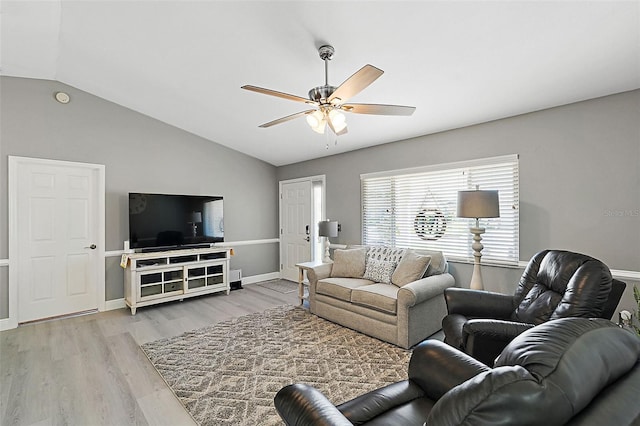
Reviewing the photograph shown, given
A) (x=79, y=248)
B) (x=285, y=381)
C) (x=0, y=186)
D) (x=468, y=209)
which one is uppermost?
(x=0, y=186)

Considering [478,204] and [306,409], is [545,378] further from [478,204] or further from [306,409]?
[478,204]

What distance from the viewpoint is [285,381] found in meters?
2.45

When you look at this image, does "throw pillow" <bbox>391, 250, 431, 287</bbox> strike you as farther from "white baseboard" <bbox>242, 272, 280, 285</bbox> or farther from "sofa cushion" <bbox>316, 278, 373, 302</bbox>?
"white baseboard" <bbox>242, 272, 280, 285</bbox>

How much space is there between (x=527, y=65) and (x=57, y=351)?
5081 mm

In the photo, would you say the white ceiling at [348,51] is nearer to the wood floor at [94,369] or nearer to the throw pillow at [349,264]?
the throw pillow at [349,264]

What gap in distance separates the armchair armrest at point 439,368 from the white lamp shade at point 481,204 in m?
1.76

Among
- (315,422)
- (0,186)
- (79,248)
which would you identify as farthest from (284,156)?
(315,422)

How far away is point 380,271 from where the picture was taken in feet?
12.4

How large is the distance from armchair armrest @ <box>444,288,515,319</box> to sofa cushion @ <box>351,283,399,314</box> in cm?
59

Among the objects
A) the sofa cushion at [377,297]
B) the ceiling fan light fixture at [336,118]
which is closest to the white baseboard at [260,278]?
the sofa cushion at [377,297]

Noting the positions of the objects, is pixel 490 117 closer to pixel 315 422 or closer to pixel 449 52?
pixel 449 52

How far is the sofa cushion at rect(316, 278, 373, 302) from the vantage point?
3.51 meters

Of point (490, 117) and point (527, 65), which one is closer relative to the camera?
point (527, 65)

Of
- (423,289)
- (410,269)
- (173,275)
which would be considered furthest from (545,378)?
(173,275)
